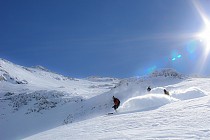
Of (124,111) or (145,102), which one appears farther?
(145,102)

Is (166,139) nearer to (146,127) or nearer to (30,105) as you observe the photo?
(146,127)

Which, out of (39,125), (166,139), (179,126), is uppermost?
(39,125)

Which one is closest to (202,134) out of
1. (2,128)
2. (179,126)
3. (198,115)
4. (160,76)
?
(179,126)

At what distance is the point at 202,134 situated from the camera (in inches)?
310

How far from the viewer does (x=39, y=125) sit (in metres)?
33.3

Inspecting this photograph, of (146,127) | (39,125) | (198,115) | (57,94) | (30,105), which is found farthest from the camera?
(57,94)

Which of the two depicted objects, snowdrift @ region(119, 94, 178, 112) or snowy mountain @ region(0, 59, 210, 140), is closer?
snowy mountain @ region(0, 59, 210, 140)

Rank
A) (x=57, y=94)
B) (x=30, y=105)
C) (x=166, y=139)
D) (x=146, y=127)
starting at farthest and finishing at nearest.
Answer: (x=57, y=94)
(x=30, y=105)
(x=146, y=127)
(x=166, y=139)

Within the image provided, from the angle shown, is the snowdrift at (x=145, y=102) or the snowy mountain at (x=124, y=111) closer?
the snowy mountain at (x=124, y=111)

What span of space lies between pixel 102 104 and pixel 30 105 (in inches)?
486

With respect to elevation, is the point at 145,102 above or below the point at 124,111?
above

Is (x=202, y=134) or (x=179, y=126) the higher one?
(x=179, y=126)

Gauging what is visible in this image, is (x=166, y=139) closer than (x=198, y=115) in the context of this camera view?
Yes

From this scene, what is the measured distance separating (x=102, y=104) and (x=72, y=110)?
13.6 feet
